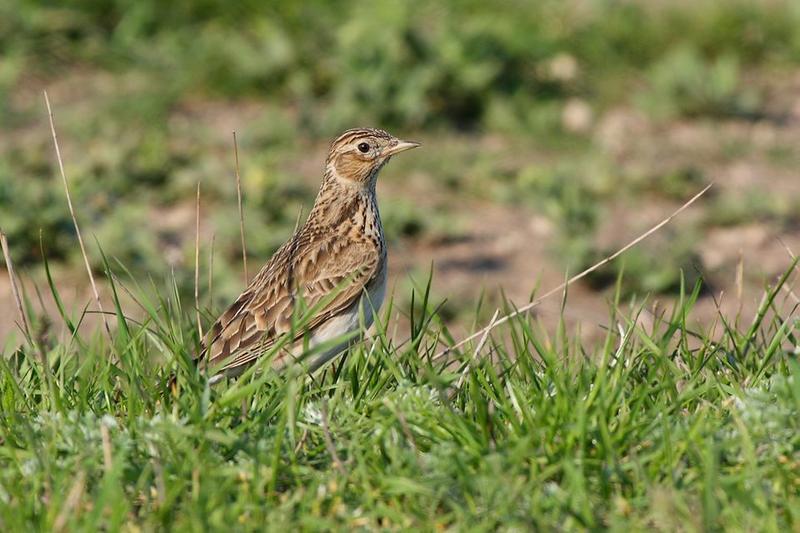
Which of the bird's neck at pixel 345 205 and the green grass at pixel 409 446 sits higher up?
the bird's neck at pixel 345 205

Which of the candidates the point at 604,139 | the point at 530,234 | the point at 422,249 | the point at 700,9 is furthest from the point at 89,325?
the point at 700,9

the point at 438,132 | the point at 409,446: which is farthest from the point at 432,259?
the point at 409,446

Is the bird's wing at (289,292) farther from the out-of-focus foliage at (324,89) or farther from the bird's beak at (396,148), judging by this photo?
the out-of-focus foliage at (324,89)

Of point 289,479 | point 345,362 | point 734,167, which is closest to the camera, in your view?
point 289,479

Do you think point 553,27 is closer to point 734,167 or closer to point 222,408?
point 734,167

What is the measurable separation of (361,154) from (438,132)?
3.62 m

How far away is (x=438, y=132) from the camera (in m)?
9.92

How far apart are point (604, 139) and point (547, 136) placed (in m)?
0.41

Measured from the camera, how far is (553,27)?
1102 centimetres

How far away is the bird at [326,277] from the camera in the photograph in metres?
5.31

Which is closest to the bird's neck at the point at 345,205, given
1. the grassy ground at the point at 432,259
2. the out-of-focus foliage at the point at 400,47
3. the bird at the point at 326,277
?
the bird at the point at 326,277

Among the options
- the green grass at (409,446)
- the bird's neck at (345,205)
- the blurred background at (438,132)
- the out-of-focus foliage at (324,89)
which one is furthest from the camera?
the out-of-focus foliage at (324,89)

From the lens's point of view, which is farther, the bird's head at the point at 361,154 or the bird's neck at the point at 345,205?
the bird's head at the point at 361,154

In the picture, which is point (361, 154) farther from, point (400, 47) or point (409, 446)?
point (400, 47)
